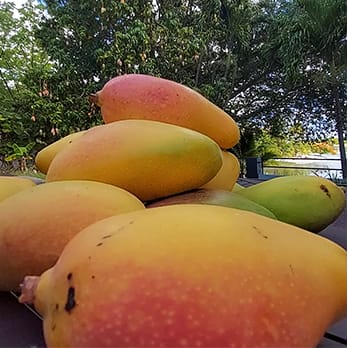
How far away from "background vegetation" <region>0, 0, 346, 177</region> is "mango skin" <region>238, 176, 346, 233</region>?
15.6 ft

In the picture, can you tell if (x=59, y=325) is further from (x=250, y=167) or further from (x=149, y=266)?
(x=250, y=167)

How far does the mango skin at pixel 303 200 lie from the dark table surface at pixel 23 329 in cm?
23

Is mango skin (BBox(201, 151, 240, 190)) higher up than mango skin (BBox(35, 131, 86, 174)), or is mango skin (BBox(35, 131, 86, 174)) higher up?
mango skin (BBox(35, 131, 86, 174))

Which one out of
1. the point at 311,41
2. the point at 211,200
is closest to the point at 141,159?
the point at 211,200

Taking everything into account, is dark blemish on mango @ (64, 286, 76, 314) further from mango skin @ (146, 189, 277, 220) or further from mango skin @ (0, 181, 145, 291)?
mango skin @ (146, 189, 277, 220)

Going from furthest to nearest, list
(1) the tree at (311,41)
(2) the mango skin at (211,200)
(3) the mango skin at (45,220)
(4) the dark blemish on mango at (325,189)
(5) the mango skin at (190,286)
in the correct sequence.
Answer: (1) the tree at (311,41) → (4) the dark blemish on mango at (325,189) → (2) the mango skin at (211,200) → (3) the mango skin at (45,220) → (5) the mango skin at (190,286)

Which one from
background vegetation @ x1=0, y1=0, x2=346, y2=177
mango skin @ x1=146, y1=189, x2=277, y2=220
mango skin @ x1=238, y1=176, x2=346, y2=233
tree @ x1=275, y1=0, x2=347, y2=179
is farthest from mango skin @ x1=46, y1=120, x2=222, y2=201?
background vegetation @ x1=0, y1=0, x2=346, y2=177

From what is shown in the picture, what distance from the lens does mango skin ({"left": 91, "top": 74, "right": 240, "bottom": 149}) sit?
558mm

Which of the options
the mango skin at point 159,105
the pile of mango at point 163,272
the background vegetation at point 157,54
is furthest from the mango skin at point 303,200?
the background vegetation at point 157,54

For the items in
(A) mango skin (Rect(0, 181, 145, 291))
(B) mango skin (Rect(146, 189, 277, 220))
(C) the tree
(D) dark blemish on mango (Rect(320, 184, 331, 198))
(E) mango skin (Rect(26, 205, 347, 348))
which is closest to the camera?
(E) mango skin (Rect(26, 205, 347, 348))

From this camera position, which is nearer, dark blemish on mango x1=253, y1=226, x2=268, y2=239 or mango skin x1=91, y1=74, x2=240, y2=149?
dark blemish on mango x1=253, y1=226, x2=268, y2=239

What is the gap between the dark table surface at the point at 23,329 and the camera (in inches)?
12.6

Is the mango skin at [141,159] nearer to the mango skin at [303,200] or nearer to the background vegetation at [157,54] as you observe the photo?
the mango skin at [303,200]

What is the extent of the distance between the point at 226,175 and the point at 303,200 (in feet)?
0.38
